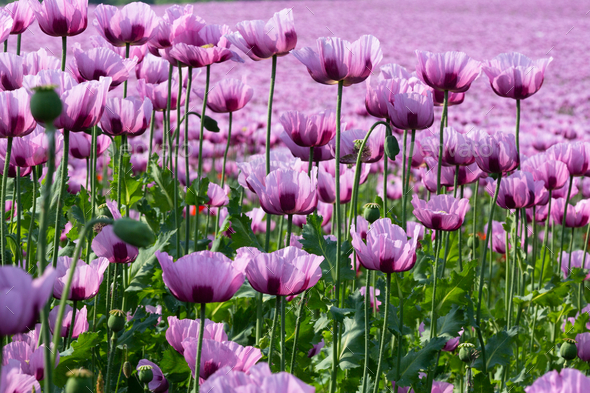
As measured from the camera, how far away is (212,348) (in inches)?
46.5

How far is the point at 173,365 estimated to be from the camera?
1528 millimetres

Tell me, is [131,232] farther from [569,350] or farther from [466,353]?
[569,350]

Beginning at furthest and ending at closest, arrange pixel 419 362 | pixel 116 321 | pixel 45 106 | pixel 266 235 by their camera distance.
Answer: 1. pixel 266 235
2. pixel 419 362
3. pixel 116 321
4. pixel 45 106

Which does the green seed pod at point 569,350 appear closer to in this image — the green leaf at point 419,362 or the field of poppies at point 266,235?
the field of poppies at point 266,235

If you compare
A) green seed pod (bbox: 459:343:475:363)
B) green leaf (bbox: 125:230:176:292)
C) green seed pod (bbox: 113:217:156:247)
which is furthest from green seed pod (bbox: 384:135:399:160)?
green seed pod (bbox: 113:217:156:247)

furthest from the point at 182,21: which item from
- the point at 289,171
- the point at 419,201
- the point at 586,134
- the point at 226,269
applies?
the point at 586,134

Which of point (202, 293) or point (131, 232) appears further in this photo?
point (202, 293)

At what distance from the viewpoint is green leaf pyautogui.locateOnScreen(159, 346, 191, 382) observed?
1.52 metres

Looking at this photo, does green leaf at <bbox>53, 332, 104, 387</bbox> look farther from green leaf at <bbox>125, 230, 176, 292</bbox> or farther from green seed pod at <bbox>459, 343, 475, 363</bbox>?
green seed pod at <bbox>459, 343, 475, 363</bbox>

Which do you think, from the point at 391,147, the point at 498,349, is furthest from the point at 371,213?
the point at 498,349

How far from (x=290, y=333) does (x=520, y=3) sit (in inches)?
1313

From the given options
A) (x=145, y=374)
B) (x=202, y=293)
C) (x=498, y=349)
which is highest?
(x=202, y=293)

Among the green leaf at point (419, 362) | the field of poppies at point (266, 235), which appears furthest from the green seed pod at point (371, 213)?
the green leaf at point (419, 362)

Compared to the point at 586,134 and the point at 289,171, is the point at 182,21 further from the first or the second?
the point at 586,134
